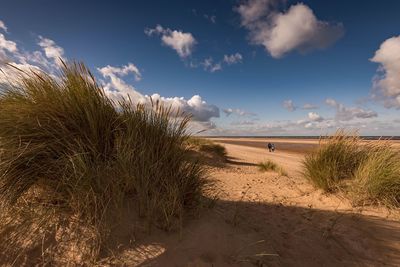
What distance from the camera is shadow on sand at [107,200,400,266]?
2531mm

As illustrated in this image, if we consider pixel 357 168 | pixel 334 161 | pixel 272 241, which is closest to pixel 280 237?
pixel 272 241

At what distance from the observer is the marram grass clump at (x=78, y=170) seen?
2.36 m

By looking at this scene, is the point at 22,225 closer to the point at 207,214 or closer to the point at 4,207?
the point at 4,207

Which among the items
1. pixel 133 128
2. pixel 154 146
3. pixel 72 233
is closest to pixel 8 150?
pixel 72 233

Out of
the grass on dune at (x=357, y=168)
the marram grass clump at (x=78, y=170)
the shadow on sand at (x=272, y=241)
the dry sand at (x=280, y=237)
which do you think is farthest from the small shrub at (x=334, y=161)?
the marram grass clump at (x=78, y=170)

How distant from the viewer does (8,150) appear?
2371 millimetres

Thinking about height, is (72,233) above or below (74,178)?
below

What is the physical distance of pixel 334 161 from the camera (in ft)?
18.9

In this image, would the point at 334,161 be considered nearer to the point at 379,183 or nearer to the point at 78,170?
the point at 379,183

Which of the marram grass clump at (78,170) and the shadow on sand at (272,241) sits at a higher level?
the marram grass clump at (78,170)

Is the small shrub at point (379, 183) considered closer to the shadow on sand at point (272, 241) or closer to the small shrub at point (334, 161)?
the small shrub at point (334, 161)

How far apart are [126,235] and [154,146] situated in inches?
45.1

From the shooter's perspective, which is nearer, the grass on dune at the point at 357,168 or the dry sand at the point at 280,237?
the dry sand at the point at 280,237

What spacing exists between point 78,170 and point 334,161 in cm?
525
